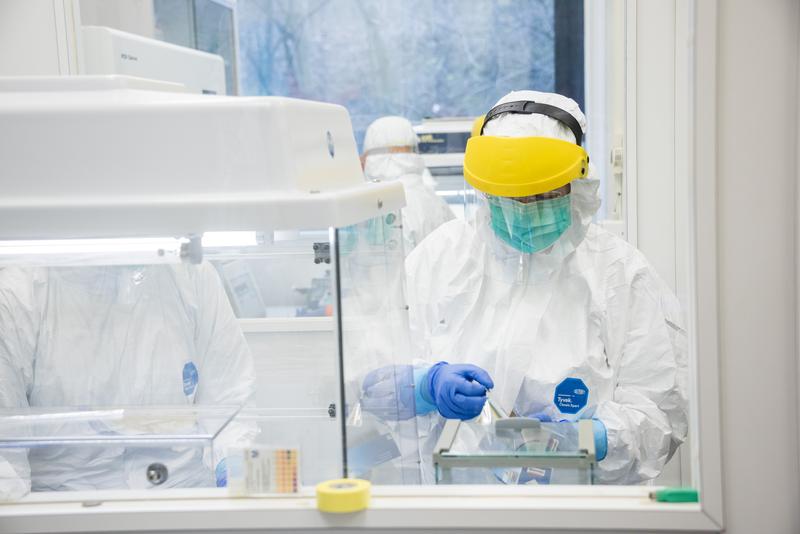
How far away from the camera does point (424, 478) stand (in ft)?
4.17

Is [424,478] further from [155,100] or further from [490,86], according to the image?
[490,86]

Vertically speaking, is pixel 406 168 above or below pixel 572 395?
above

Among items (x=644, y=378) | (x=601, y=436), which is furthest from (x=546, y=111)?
(x=601, y=436)

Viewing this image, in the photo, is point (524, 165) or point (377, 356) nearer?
point (377, 356)

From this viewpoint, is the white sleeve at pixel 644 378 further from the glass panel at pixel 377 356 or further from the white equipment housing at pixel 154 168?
the white equipment housing at pixel 154 168

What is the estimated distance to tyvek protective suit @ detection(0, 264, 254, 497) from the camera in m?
1.33

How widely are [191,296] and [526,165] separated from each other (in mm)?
695

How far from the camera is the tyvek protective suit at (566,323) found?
1.62 metres

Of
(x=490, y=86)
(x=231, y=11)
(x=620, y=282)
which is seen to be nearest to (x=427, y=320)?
(x=620, y=282)

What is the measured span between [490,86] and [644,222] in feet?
6.98

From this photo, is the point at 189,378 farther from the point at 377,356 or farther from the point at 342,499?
the point at 342,499

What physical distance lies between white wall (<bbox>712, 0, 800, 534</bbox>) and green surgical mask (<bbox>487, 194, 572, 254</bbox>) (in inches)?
31.4

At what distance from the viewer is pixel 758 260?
0.91 meters

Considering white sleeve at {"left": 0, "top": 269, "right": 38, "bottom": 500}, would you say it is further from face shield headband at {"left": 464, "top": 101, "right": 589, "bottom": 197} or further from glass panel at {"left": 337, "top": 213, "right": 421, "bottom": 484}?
face shield headband at {"left": 464, "top": 101, "right": 589, "bottom": 197}
